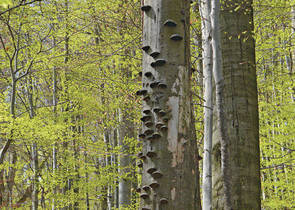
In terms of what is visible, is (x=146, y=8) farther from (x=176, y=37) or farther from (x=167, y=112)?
(x=167, y=112)

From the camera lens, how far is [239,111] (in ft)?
10.7

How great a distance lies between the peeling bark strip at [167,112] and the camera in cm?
178

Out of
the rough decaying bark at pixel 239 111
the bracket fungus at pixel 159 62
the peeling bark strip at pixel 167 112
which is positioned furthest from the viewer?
the rough decaying bark at pixel 239 111

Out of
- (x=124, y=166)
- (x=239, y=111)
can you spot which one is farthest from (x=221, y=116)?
(x=124, y=166)

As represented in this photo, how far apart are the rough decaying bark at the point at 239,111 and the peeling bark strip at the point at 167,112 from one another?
1.35m

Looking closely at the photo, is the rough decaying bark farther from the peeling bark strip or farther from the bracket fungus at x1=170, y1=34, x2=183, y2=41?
the bracket fungus at x1=170, y1=34, x2=183, y2=41

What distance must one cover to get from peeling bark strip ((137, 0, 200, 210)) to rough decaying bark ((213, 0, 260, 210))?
1.35m

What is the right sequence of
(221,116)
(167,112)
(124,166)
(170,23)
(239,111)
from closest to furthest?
(167,112) → (170,23) → (221,116) → (239,111) → (124,166)

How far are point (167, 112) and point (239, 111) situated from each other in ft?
5.38

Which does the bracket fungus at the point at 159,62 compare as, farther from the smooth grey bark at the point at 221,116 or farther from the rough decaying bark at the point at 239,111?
the rough decaying bark at the point at 239,111

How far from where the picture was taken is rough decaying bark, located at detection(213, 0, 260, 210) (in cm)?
307

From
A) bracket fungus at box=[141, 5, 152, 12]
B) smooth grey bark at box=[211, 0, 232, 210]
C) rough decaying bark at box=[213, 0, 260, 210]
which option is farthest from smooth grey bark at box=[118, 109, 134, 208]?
bracket fungus at box=[141, 5, 152, 12]

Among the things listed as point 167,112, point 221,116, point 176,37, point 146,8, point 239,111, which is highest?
point 146,8

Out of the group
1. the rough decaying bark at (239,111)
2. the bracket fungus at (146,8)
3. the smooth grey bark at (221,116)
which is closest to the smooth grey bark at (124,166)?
the rough decaying bark at (239,111)
